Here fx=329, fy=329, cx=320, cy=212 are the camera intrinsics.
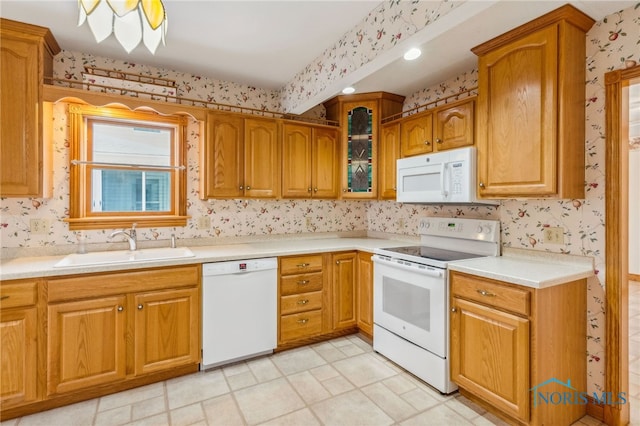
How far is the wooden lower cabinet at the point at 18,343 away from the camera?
1.94 m

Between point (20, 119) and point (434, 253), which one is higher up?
point (20, 119)

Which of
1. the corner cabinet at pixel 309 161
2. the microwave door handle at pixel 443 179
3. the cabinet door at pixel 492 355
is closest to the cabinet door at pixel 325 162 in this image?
the corner cabinet at pixel 309 161

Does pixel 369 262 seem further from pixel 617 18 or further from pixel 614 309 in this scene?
pixel 617 18

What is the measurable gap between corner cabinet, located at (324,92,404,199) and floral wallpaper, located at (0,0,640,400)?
0.97 ft

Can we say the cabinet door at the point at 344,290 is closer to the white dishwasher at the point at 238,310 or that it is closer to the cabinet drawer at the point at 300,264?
the cabinet drawer at the point at 300,264

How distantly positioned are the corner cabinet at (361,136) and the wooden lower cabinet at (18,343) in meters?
2.59

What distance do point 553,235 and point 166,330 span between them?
276 cm

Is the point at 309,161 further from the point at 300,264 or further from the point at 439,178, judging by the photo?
the point at 439,178

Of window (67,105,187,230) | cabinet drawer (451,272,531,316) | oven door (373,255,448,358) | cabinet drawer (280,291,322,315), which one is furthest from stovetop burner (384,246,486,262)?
window (67,105,187,230)

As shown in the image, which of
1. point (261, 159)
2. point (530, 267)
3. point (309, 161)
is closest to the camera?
point (530, 267)

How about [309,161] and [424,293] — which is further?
[309,161]

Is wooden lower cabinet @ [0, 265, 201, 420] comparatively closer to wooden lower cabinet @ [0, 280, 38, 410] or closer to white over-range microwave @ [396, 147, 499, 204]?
wooden lower cabinet @ [0, 280, 38, 410]

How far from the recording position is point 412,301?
246 centimetres

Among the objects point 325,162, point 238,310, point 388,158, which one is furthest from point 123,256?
point 388,158
